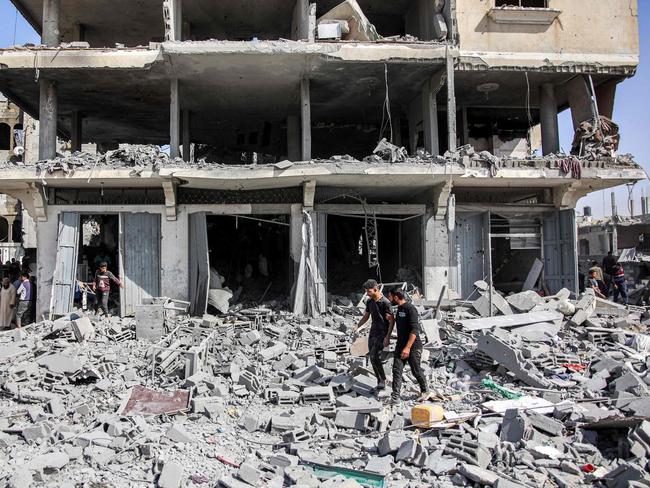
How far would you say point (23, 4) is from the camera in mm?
13367

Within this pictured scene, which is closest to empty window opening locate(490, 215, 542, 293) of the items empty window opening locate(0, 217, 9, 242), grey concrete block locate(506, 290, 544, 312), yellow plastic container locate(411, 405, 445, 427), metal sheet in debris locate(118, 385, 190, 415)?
grey concrete block locate(506, 290, 544, 312)

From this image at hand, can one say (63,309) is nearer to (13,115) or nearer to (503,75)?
(503,75)

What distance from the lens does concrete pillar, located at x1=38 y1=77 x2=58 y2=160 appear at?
12211mm

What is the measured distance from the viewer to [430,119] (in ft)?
41.6

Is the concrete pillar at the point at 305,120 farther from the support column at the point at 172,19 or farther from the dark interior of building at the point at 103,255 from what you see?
the dark interior of building at the point at 103,255

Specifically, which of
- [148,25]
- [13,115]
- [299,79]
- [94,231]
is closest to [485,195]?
[299,79]

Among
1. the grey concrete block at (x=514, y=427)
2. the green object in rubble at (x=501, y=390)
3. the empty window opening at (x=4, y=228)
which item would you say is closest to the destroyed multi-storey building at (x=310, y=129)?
the green object in rubble at (x=501, y=390)

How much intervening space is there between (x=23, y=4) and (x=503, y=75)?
12.8 m

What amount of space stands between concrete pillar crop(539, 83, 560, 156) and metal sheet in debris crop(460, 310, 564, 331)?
5047mm

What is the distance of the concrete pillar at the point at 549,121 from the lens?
1342 cm

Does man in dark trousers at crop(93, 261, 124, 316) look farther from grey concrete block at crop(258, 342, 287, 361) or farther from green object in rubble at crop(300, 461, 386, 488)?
green object in rubble at crop(300, 461, 386, 488)

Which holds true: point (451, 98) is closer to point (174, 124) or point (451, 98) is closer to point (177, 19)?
point (174, 124)

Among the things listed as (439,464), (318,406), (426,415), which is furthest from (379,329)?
(439,464)

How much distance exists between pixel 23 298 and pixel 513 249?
13.3 metres
